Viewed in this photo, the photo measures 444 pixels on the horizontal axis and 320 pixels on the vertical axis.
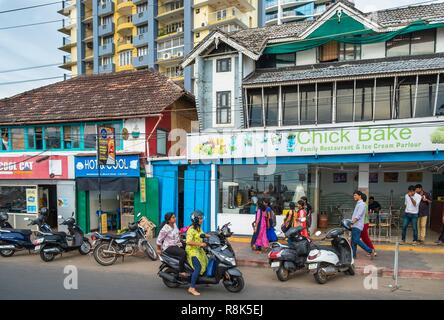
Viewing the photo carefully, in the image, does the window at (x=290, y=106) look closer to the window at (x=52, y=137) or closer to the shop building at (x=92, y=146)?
the shop building at (x=92, y=146)

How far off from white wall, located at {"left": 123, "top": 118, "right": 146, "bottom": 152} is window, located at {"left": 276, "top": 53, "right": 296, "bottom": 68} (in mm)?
6834

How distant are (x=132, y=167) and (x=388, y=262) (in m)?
10.3

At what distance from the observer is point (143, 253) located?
10.2 metres

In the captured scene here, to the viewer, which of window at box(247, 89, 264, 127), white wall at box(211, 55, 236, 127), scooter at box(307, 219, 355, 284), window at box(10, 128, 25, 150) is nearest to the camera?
scooter at box(307, 219, 355, 284)

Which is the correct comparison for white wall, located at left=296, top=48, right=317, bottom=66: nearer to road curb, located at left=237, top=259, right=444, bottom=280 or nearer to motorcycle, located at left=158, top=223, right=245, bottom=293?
road curb, located at left=237, top=259, right=444, bottom=280

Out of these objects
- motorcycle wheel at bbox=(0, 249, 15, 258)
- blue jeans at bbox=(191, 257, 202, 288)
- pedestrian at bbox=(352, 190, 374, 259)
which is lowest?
motorcycle wheel at bbox=(0, 249, 15, 258)

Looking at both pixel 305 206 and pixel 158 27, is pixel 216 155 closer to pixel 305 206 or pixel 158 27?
pixel 305 206

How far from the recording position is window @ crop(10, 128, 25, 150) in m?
15.6

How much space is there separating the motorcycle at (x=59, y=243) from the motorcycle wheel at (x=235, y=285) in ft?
19.7

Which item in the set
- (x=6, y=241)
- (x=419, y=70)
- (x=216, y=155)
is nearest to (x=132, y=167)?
(x=216, y=155)

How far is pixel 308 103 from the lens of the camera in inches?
512

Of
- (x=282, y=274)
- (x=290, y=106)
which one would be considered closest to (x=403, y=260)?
(x=282, y=274)

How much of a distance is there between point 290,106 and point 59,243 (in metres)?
10.0

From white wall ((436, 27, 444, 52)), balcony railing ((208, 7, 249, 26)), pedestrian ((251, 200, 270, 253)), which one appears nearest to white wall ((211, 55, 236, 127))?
pedestrian ((251, 200, 270, 253))
